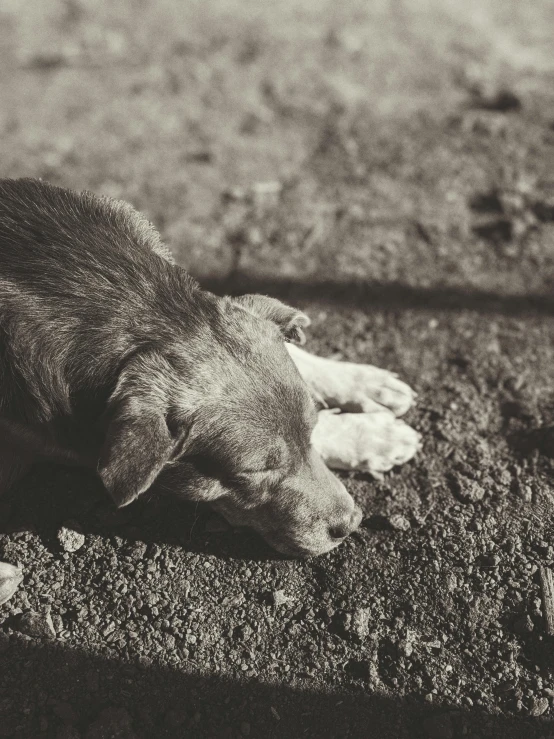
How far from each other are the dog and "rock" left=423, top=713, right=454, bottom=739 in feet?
→ 3.00

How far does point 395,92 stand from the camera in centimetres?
709

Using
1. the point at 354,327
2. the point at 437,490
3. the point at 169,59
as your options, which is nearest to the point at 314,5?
the point at 169,59

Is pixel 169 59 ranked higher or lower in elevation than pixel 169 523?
higher

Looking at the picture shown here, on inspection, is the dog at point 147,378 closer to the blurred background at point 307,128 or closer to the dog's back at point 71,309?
the dog's back at point 71,309

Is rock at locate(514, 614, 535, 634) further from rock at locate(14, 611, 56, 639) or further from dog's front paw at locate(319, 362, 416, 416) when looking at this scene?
rock at locate(14, 611, 56, 639)

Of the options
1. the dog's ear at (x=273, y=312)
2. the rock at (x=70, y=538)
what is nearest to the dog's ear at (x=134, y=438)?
the dog's ear at (x=273, y=312)

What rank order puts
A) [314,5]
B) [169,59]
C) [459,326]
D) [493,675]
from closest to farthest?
[493,675] → [459,326] → [169,59] → [314,5]

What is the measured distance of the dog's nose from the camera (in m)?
3.59

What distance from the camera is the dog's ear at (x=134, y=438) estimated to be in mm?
2990

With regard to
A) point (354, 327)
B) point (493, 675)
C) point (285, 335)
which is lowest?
point (493, 675)

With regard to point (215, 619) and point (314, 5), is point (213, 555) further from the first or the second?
point (314, 5)

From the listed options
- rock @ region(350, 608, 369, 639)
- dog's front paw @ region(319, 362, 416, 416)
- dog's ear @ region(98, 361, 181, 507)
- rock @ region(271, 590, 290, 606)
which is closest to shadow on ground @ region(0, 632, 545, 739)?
rock @ region(350, 608, 369, 639)

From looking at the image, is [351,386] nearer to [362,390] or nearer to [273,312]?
[362,390]

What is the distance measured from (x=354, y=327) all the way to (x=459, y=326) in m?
0.74
